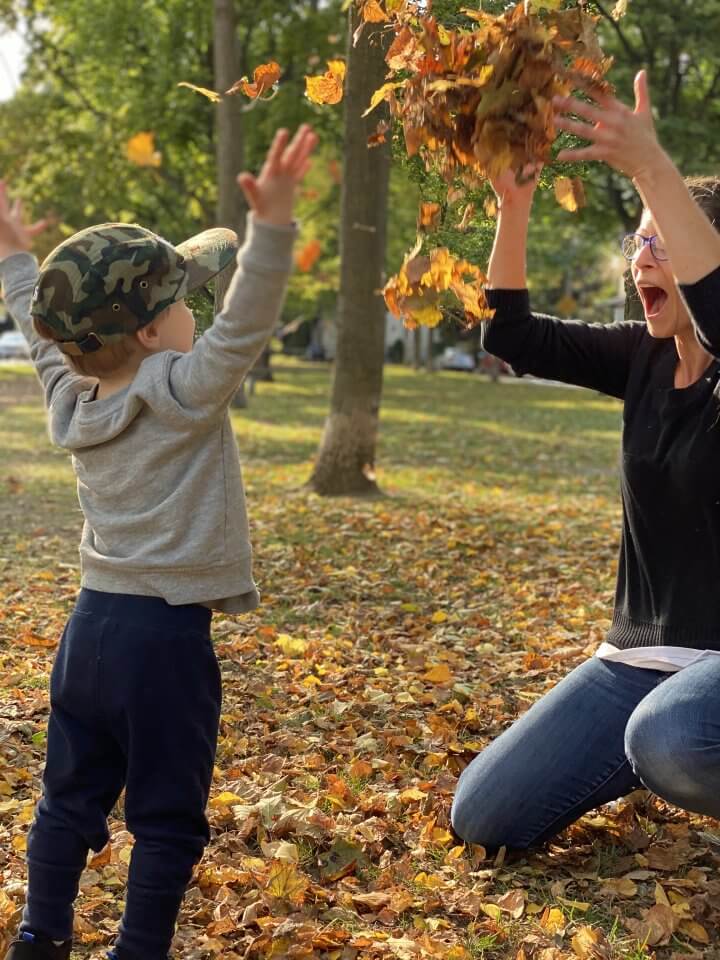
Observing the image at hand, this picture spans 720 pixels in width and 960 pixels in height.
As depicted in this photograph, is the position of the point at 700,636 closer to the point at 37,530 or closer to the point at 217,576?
the point at 217,576

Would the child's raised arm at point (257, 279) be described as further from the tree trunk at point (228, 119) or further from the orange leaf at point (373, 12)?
the tree trunk at point (228, 119)

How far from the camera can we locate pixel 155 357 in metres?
2.67

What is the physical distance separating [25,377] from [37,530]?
28.9m

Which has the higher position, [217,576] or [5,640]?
[217,576]

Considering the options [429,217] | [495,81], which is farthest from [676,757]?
[495,81]

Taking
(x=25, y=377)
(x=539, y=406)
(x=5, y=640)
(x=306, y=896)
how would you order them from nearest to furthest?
(x=306, y=896)
(x=5, y=640)
(x=539, y=406)
(x=25, y=377)

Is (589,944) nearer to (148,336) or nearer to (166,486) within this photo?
(166,486)

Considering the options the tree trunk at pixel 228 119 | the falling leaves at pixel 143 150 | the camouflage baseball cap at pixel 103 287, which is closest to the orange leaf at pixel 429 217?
the camouflage baseball cap at pixel 103 287

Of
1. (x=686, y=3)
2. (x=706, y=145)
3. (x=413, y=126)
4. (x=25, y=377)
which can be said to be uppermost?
(x=686, y=3)

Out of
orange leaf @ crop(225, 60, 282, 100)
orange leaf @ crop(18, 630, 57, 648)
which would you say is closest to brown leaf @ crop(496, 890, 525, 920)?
orange leaf @ crop(225, 60, 282, 100)

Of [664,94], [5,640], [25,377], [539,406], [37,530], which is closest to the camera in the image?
[5,640]

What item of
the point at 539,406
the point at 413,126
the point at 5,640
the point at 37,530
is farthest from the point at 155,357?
the point at 539,406

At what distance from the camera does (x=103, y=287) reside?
2.62 meters

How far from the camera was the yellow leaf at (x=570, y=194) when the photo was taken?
11.1 ft
